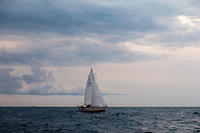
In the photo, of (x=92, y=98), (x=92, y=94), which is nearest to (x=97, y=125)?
(x=92, y=98)

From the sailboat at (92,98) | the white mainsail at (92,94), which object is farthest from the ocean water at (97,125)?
the white mainsail at (92,94)

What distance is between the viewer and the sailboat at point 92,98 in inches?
3912

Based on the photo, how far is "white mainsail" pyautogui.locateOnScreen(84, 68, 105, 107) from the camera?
326 feet

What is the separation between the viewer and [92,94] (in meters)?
100

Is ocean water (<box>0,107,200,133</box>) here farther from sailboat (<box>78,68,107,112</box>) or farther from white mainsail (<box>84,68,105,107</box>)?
white mainsail (<box>84,68,105,107</box>)

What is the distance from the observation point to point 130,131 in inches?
1799

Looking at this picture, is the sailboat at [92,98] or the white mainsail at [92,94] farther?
the white mainsail at [92,94]

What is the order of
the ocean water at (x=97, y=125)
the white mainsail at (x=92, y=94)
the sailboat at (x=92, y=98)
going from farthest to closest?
the white mainsail at (x=92, y=94) < the sailboat at (x=92, y=98) < the ocean water at (x=97, y=125)

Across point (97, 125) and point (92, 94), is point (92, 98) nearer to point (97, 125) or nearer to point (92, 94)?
point (92, 94)


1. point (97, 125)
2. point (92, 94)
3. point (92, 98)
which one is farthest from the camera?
point (92, 94)

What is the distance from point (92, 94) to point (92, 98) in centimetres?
155

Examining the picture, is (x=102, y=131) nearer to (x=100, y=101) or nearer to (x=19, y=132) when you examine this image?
(x=19, y=132)

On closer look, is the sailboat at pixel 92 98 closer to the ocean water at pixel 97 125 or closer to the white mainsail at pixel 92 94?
the white mainsail at pixel 92 94

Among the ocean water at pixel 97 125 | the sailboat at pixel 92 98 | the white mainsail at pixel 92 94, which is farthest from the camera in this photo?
the white mainsail at pixel 92 94
